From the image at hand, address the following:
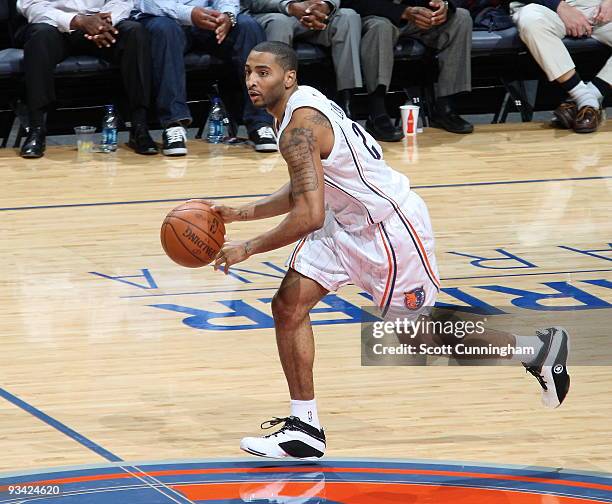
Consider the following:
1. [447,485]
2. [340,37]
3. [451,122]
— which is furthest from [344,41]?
[447,485]

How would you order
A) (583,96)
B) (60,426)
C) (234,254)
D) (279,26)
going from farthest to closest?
(583,96) → (279,26) → (60,426) → (234,254)

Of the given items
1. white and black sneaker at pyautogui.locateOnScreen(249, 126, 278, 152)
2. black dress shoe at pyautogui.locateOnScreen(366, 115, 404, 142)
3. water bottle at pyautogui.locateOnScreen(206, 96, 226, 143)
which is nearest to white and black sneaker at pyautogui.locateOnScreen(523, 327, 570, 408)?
white and black sneaker at pyautogui.locateOnScreen(249, 126, 278, 152)

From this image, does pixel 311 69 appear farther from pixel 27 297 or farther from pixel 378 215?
pixel 378 215

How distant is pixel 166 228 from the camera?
462 centimetres

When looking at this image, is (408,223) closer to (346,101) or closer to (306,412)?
(306,412)

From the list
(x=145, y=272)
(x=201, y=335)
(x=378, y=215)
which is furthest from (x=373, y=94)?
(x=378, y=215)

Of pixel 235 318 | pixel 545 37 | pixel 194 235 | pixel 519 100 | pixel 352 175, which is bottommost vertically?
pixel 519 100

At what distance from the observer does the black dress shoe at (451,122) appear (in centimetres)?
1051

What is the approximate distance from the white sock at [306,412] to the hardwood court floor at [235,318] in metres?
0.18

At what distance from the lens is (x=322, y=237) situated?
4.64 meters

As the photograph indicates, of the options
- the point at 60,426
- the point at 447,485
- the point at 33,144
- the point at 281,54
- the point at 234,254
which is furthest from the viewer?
the point at 33,144

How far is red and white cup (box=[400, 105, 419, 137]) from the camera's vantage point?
1028 cm

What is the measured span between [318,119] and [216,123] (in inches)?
231

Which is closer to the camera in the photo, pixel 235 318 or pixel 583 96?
pixel 235 318
